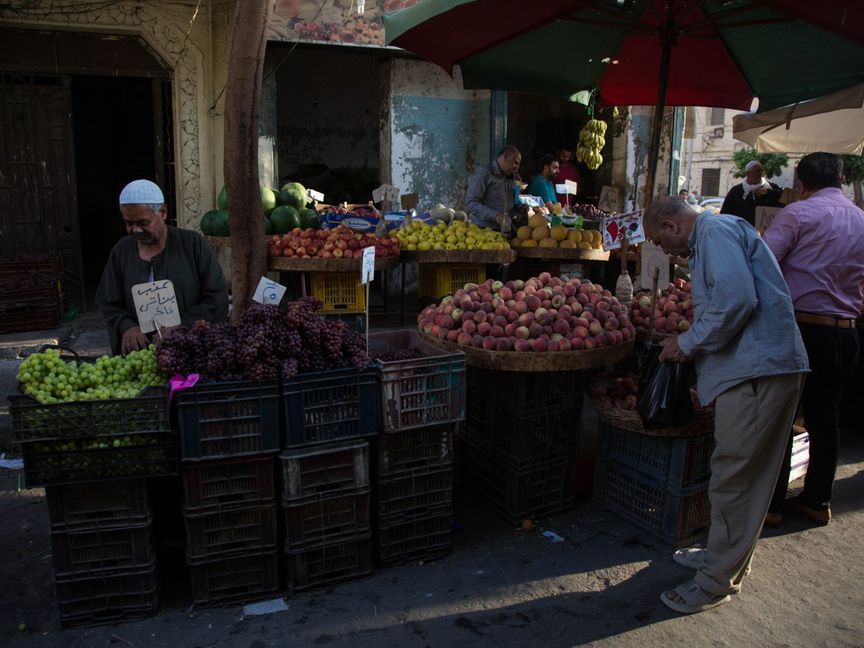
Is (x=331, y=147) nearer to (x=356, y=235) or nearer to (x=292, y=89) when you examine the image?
(x=292, y=89)

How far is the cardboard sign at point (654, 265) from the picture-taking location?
4.11 meters

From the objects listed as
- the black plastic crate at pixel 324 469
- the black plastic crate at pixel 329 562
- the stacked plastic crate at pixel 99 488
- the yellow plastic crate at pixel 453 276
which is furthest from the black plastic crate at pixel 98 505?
the yellow plastic crate at pixel 453 276

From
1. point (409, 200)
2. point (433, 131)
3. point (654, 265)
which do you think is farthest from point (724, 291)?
point (433, 131)

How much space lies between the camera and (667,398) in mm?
3389

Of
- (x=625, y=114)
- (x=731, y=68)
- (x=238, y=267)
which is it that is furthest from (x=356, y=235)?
(x=625, y=114)

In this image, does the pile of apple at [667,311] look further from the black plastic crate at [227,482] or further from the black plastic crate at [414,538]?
the black plastic crate at [227,482]

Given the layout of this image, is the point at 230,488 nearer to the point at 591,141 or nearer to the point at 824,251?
the point at 824,251

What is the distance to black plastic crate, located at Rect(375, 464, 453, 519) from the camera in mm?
3420

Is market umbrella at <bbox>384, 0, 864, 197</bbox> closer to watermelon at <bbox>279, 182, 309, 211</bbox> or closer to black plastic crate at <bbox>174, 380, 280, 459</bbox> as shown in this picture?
black plastic crate at <bbox>174, 380, 280, 459</bbox>

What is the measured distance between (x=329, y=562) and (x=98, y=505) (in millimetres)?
1101

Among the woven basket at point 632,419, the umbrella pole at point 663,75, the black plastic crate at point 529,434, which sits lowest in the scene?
the black plastic crate at point 529,434

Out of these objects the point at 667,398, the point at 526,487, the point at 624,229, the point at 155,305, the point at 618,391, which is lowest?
the point at 526,487

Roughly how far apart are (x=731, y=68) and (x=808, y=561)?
14.2 ft

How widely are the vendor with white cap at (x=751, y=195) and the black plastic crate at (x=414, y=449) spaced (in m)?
6.33
